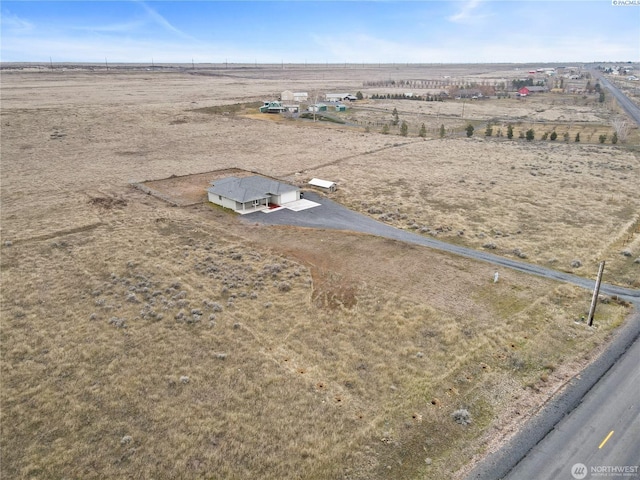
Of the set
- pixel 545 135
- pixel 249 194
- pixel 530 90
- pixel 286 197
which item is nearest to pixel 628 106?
pixel 530 90

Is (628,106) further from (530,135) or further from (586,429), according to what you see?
(586,429)

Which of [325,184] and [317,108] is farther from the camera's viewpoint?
[317,108]

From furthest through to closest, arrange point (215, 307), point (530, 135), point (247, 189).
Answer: point (530, 135) < point (247, 189) < point (215, 307)

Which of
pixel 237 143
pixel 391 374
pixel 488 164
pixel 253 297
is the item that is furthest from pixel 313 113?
pixel 391 374

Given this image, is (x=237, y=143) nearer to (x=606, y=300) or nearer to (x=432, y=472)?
(x=606, y=300)

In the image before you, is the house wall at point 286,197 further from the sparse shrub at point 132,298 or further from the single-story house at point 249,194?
the sparse shrub at point 132,298

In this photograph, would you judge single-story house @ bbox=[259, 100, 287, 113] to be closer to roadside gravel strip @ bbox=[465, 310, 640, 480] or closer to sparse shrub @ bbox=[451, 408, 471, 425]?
roadside gravel strip @ bbox=[465, 310, 640, 480]

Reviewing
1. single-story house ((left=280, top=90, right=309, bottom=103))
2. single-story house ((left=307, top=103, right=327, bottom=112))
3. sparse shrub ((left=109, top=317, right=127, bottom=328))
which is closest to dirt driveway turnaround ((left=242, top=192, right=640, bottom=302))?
sparse shrub ((left=109, top=317, right=127, bottom=328))
